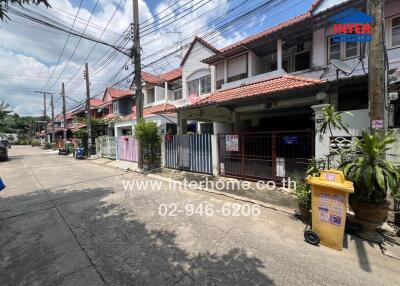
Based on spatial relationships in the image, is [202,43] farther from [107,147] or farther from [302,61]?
[107,147]

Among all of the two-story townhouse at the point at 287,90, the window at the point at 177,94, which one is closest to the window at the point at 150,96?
the window at the point at 177,94

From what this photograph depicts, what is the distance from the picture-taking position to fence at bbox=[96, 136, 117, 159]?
15.9 m

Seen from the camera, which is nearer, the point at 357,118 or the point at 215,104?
the point at 357,118

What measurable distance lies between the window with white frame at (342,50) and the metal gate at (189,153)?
657 centimetres

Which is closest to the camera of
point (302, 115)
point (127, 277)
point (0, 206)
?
point (127, 277)

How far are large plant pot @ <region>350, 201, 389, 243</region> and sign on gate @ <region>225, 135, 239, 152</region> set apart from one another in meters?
4.17

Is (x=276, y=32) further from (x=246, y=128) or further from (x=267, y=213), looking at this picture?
(x=267, y=213)

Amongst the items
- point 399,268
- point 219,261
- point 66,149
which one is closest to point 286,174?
point 399,268

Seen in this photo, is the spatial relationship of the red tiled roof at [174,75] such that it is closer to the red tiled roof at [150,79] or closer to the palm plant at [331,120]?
the red tiled roof at [150,79]

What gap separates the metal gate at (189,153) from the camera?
8.70 metres

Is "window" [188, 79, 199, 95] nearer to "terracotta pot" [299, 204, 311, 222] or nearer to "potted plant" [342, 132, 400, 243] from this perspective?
"terracotta pot" [299, 204, 311, 222]

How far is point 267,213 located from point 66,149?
25558 mm

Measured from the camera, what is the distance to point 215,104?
27.5 ft

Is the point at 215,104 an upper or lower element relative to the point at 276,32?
lower
